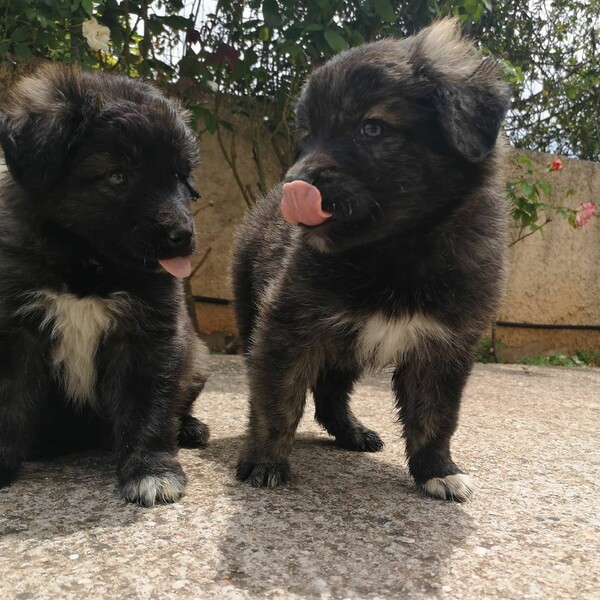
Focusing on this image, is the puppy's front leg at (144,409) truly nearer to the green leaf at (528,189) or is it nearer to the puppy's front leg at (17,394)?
the puppy's front leg at (17,394)

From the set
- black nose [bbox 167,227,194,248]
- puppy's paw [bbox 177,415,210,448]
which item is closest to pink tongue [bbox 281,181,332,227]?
black nose [bbox 167,227,194,248]

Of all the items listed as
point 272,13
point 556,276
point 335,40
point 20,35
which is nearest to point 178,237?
point 335,40

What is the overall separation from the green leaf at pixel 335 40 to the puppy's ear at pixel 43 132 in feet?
7.38

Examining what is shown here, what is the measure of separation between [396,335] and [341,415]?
964 mm

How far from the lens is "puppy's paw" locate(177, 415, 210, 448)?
3.23 meters

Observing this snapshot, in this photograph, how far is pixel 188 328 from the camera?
308 cm

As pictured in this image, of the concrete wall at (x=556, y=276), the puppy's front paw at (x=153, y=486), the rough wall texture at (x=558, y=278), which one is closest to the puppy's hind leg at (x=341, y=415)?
the puppy's front paw at (x=153, y=486)

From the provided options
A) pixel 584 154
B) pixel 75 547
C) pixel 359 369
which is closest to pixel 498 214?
pixel 359 369

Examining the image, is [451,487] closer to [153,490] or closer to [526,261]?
[153,490]

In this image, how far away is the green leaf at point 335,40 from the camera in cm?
447

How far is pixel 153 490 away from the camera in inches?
94.5

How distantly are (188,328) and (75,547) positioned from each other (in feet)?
4.06

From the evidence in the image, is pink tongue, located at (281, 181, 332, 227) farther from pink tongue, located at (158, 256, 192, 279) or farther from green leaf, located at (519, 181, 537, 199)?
green leaf, located at (519, 181, 537, 199)

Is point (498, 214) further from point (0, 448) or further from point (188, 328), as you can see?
point (0, 448)
